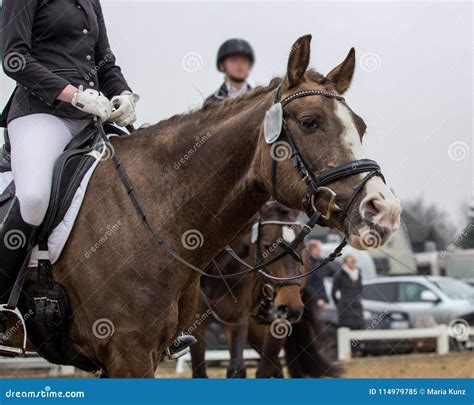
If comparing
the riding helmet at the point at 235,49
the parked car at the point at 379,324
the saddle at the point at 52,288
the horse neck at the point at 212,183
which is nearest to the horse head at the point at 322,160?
the horse neck at the point at 212,183

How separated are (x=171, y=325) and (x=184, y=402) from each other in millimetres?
528

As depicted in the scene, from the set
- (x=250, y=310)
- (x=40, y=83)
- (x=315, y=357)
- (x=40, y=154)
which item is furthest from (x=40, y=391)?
(x=315, y=357)

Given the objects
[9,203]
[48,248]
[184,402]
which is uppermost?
[9,203]

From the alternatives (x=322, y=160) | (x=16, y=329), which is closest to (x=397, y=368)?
(x=16, y=329)

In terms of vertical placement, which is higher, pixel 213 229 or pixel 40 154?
pixel 40 154

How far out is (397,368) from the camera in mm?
16203

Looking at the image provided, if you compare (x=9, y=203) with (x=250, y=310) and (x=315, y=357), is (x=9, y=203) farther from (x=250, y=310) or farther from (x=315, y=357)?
(x=315, y=357)

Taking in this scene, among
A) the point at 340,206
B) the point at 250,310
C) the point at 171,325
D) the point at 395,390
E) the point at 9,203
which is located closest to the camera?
the point at 340,206

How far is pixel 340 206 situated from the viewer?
4.79m

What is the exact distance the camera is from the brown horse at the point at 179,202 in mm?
5023

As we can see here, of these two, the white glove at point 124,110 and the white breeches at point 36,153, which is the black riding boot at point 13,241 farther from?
the white glove at point 124,110

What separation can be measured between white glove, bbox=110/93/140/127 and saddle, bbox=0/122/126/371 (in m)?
0.37

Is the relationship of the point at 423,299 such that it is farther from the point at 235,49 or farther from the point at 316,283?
the point at 235,49

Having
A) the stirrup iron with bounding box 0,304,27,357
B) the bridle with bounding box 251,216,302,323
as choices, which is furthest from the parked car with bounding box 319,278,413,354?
the stirrup iron with bounding box 0,304,27,357
